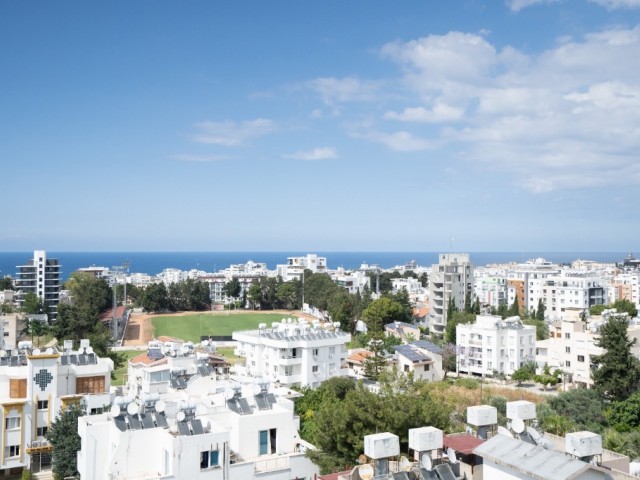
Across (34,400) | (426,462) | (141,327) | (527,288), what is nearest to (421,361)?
(34,400)

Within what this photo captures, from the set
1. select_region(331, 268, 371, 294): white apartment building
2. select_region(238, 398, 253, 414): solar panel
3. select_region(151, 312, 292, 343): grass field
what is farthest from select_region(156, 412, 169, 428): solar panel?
select_region(331, 268, 371, 294): white apartment building

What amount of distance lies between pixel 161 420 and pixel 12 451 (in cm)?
909

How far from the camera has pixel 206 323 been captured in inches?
2670

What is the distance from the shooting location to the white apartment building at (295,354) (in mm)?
34875

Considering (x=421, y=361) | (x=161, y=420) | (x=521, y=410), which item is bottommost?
(x=421, y=361)

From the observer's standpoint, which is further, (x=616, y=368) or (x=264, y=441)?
(x=616, y=368)

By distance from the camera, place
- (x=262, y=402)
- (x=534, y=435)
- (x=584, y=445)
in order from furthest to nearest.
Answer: (x=262, y=402) → (x=534, y=435) → (x=584, y=445)

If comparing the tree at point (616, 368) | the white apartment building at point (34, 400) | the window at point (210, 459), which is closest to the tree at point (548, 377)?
the tree at point (616, 368)

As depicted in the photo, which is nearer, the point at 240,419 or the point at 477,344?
the point at 240,419

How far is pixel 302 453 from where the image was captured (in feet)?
56.3

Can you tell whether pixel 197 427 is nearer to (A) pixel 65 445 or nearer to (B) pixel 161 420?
(B) pixel 161 420

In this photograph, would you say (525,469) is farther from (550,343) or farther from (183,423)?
(550,343)

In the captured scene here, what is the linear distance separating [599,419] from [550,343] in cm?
1273

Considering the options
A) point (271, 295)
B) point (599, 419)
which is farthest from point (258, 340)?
point (271, 295)
